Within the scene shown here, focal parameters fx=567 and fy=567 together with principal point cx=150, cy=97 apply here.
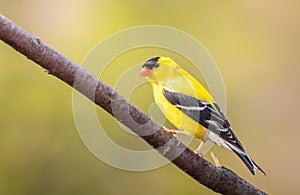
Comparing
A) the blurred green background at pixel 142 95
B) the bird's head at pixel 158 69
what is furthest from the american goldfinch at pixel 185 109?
the blurred green background at pixel 142 95

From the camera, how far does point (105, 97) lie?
1.20 m

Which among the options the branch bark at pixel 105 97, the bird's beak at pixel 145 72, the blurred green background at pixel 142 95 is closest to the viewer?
the branch bark at pixel 105 97

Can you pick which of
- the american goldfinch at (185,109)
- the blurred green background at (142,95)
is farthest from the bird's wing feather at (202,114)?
the blurred green background at (142,95)

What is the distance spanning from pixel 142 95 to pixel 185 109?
1.56 m

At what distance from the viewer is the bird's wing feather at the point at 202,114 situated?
173cm

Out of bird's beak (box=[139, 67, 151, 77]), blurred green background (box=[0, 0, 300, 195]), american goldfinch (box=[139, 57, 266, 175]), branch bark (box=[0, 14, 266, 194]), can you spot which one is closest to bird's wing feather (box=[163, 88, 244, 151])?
american goldfinch (box=[139, 57, 266, 175])

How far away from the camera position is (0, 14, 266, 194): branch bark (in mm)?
1160

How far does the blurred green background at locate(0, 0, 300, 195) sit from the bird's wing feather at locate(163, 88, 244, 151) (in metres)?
1.42

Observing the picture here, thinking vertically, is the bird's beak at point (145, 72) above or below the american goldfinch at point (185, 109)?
above

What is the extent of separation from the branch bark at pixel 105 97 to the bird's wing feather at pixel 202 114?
35 cm

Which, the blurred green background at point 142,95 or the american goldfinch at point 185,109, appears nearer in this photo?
the american goldfinch at point 185,109

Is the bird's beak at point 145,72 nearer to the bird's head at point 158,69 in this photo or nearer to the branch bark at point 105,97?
the bird's head at point 158,69

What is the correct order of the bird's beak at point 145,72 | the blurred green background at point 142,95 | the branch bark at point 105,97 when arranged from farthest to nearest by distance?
the blurred green background at point 142,95, the bird's beak at point 145,72, the branch bark at point 105,97

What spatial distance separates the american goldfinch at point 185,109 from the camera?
5.65ft
